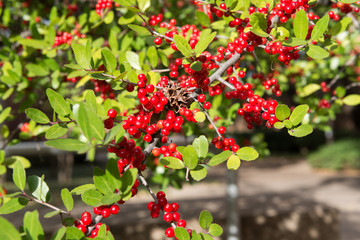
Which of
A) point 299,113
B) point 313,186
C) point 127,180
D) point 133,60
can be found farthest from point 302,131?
point 313,186

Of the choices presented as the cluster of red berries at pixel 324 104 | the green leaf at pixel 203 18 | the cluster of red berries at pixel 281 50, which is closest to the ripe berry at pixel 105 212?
the cluster of red berries at pixel 281 50

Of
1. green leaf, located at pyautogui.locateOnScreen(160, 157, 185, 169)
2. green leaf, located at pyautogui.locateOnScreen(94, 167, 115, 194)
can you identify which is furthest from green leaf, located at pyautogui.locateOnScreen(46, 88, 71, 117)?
green leaf, located at pyautogui.locateOnScreen(160, 157, 185, 169)

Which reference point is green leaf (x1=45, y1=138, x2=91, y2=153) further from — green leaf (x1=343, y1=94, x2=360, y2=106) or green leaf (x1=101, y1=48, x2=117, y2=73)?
green leaf (x1=343, y1=94, x2=360, y2=106)

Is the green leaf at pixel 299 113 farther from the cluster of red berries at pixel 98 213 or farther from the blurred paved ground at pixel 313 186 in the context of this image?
the blurred paved ground at pixel 313 186

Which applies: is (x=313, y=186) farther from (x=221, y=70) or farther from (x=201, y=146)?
(x=201, y=146)

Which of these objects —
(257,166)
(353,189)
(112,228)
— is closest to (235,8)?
(112,228)

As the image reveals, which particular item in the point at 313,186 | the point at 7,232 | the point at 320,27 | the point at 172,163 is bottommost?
the point at 313,186

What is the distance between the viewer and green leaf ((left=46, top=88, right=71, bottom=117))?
3.51 feet

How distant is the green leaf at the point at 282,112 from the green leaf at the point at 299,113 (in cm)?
2

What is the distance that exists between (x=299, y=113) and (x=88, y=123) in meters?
0.73

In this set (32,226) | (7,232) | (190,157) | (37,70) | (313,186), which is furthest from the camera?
(313,186)

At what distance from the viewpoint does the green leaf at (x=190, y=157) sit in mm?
1057

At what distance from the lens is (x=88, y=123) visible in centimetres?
81

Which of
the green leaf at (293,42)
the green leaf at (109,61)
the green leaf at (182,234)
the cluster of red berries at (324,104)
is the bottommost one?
the cluster of red berries at (324,104)
